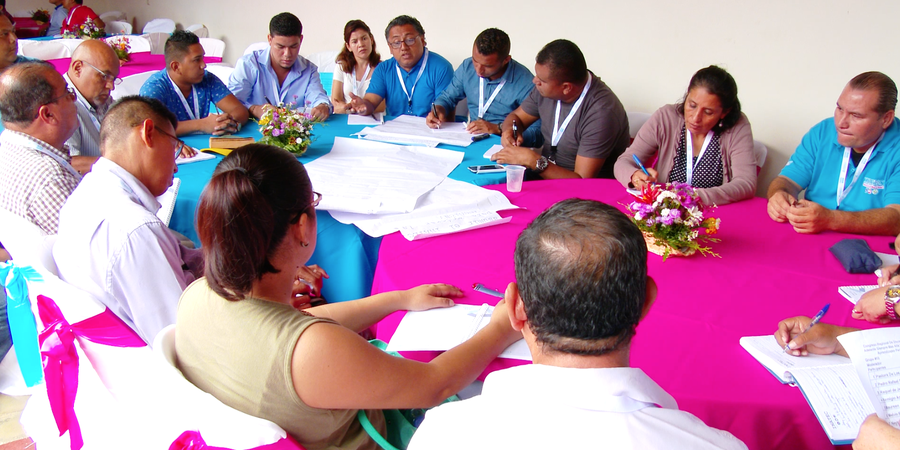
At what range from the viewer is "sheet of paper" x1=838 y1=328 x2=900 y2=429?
1.14m

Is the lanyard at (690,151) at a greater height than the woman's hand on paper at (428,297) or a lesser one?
greater

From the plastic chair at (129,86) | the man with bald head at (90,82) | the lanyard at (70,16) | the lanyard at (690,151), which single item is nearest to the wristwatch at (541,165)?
the lanyard at (690,151)

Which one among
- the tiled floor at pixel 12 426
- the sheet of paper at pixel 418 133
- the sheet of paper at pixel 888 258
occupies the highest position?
the sheet of paper at pixel 418 133

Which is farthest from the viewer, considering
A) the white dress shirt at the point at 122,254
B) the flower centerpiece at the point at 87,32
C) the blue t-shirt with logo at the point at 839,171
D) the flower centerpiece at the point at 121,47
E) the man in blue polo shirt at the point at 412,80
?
the flower centerpiece at the point at 87,32

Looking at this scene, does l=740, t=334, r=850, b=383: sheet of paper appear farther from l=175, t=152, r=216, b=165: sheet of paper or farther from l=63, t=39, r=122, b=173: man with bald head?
l=63, t=39, r=122, b=173: man with bald head

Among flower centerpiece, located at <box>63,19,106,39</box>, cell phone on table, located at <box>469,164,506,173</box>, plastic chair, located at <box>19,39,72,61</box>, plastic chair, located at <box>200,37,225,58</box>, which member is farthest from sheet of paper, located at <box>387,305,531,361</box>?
plastic chair, located at <box>200,37,225,58</box>

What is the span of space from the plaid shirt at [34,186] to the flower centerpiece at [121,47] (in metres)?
4.76

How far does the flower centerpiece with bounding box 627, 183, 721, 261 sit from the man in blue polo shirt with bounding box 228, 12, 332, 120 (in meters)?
2.75

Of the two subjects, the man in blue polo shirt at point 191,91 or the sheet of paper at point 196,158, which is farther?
the man in blue polo shirt at point 191,91

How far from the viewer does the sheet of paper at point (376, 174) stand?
2258 mm

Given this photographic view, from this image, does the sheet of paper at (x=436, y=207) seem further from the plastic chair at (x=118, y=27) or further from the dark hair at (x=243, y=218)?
the plastic chair at (x=118, y=27)

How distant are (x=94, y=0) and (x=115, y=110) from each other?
11.2 metres

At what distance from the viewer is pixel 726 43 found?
3.72 metres

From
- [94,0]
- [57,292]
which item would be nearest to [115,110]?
[57,292]
